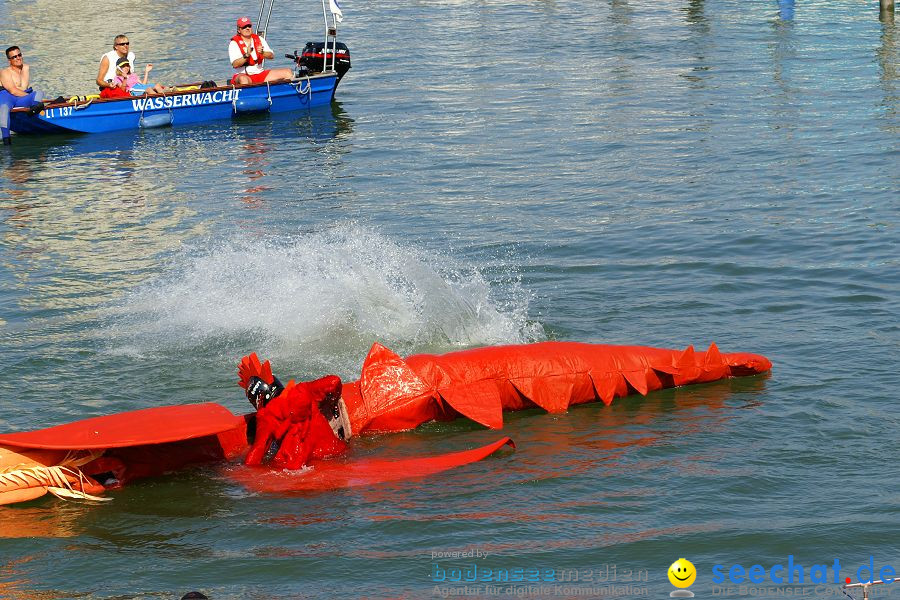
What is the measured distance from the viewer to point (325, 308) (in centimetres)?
1102

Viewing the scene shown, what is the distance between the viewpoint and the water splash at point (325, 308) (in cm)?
1056

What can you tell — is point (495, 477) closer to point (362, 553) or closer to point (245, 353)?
point (362, 553)

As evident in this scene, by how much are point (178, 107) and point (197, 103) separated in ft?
1.27

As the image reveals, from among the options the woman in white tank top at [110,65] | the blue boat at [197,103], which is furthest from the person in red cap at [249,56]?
the woman in white tank top at [110,65]

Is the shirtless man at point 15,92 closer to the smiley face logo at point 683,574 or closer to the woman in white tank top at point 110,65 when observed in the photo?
the woman in white tank top at point 110,65

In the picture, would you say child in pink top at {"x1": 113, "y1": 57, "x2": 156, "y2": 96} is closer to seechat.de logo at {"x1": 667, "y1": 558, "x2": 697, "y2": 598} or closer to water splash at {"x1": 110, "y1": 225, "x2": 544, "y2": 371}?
water splash at {"x1": 110, "y1": 225, "x2": 544, "y2": 371}

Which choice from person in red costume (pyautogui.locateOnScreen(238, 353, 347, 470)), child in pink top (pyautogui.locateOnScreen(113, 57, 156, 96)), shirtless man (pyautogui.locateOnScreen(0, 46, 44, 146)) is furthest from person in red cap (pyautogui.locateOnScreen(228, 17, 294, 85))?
person in red costume (pyautogui.locateOnScreen(238, 353, 347, 470))

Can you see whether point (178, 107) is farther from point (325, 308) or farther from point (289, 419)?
point (289, 419)

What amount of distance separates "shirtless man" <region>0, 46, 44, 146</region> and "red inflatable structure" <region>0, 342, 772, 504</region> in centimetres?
1432

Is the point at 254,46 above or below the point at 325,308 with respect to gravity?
above

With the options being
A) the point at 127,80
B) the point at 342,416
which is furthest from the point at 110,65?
the point at 342,416

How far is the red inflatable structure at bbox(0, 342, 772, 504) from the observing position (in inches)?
299

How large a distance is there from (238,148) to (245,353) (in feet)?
35.8

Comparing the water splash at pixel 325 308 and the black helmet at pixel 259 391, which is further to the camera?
the water splash at pixel 325 308
